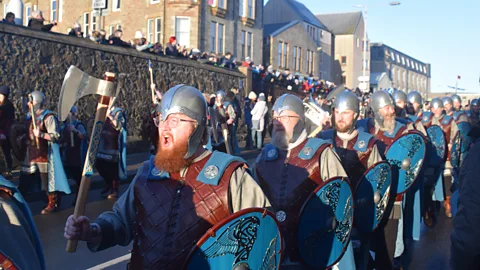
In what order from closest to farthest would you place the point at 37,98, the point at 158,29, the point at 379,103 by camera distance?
the point at 379,103 → the point at 37,98 → the point at 158,29

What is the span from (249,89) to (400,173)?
19.0 meters

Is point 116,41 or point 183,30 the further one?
point 183,30

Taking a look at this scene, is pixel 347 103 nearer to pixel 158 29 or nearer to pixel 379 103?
pixel 379 103

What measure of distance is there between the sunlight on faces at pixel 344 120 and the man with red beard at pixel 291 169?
99 cm

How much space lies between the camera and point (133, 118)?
56.4 ft

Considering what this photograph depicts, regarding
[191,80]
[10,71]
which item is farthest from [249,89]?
[10,71]

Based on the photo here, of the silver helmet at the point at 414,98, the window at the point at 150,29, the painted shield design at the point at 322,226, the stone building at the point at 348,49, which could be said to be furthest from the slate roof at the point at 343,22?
the painted shield design at the point at 322,226

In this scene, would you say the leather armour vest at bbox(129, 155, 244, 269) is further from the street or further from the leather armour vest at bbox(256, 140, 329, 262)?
the street

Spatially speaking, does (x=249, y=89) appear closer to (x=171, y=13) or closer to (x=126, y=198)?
(x=171, y=13)

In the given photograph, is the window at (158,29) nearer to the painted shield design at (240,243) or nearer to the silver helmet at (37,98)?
the silver helmet at (37,98)

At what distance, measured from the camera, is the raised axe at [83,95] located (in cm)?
261

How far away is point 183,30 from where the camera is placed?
2914 centimetres

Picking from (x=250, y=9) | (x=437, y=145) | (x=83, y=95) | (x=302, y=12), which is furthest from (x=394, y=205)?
(x=302, y=12)

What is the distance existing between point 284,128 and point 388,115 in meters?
2.47
